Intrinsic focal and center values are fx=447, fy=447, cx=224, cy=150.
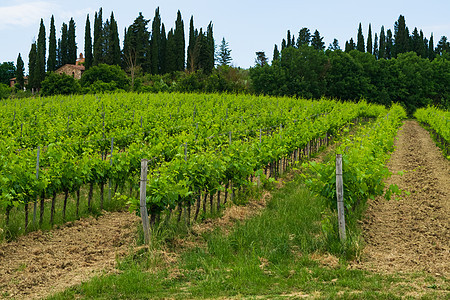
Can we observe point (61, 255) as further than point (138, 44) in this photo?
No

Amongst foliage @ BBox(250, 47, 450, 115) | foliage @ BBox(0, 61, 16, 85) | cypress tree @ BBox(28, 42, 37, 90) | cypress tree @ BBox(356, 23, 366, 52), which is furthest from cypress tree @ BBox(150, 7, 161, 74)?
foliage @ BBox(0, 61, 16, 85)

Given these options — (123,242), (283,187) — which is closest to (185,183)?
(123,242)

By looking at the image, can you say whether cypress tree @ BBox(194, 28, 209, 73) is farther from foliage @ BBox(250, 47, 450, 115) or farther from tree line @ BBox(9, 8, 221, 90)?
foliage @ BBox(250, 47, 450, 115)

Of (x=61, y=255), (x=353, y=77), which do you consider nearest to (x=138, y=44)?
(x=353, y=77)

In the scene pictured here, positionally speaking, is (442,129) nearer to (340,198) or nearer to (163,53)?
(340,198)

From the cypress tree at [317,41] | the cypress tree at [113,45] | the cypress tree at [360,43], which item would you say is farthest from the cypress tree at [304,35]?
the cypress tree at [113,45]

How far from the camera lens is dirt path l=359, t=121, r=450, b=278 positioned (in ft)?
19.0

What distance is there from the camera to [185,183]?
6.64 metres

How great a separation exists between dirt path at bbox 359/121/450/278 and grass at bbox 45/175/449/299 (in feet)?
1.30

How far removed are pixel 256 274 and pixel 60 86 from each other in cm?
3753

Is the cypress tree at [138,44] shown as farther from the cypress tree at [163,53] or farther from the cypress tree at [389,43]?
the cypress tree at [389,43]

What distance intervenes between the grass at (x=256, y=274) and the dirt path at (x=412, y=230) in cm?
40

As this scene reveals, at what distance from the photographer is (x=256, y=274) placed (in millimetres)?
5551

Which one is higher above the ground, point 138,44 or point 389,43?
point 389,43
